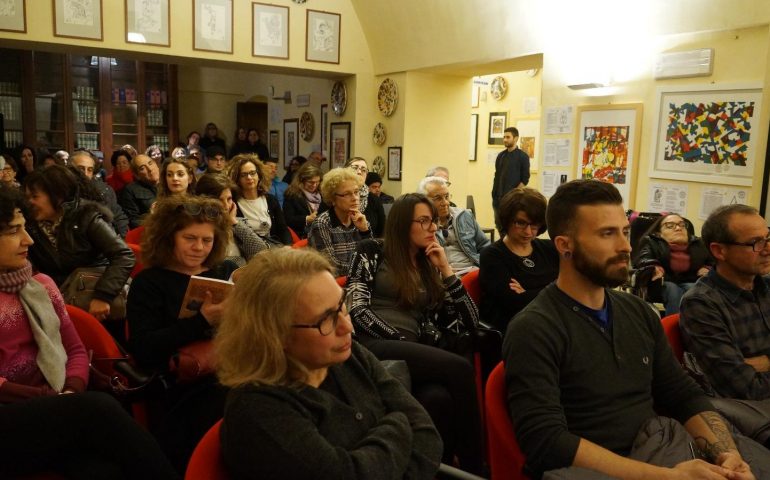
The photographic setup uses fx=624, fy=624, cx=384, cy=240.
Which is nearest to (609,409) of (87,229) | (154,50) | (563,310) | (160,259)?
(563,310)

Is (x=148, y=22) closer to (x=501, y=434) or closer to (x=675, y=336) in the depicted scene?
(x=675, y=336)

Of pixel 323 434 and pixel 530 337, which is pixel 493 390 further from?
pixel 323 434

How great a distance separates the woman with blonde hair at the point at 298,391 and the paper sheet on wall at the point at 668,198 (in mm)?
4146

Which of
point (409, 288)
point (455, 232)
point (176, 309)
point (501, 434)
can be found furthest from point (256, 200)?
point (501, 434)

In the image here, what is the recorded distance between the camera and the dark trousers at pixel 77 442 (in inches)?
65.1

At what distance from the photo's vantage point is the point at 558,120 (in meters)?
5.89

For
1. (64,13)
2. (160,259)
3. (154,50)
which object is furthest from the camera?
(154,50)

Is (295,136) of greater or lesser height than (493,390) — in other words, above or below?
above

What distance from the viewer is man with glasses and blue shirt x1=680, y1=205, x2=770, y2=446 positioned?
2.05m

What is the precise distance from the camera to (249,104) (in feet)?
40.2

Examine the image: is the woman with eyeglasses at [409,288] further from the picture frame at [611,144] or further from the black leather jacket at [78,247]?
the picture frame at [611,144]

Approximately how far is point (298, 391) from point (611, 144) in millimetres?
4765

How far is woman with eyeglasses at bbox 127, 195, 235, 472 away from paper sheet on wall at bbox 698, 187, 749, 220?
377 cm

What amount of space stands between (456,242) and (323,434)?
298 centimetres
